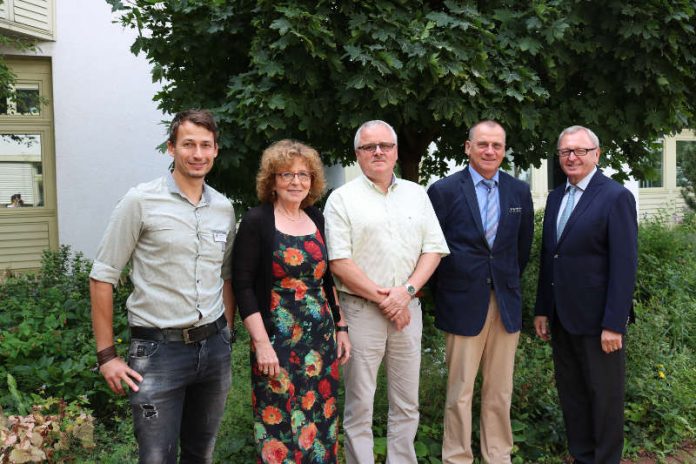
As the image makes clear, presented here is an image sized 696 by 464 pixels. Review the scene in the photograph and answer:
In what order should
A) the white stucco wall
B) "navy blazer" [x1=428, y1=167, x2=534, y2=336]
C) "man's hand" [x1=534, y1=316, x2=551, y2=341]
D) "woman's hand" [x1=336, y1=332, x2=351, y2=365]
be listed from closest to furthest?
"woman's hand" [x1=336, y1=332, x2=351, y2=365]
"navy blazer" [x1=428, y1=167, x2=534, y2=336]
"man's hand" [x1=534, y1=316, x2=551, y2=341]
the white stucco wall

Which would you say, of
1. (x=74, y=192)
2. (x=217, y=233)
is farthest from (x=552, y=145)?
(x=74, y=192)

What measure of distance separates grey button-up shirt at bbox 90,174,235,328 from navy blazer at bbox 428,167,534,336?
1460 millimetres

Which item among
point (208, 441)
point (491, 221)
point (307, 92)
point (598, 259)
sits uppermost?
point (307, 92)

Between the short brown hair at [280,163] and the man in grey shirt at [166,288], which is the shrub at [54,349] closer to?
the man in grey shirt at [166,288]

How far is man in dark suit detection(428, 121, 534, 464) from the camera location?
3340 millimetres

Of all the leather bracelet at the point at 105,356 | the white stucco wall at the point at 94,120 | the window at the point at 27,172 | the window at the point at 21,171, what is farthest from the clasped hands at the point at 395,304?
the window at the point at 21,171

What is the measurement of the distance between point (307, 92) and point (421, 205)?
1.85 metres

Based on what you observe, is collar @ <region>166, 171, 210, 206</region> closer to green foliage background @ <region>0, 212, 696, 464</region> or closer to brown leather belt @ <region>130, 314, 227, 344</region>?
brown leather belt @ <region>130, 314, 227, 344</region>

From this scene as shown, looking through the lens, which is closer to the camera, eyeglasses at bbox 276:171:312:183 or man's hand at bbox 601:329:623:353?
eyeglasses at bbox 276:171:312:183

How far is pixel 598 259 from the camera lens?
329cm

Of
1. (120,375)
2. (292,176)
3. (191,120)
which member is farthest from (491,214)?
(120,375)

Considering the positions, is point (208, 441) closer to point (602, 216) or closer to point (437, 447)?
point (437, 447)

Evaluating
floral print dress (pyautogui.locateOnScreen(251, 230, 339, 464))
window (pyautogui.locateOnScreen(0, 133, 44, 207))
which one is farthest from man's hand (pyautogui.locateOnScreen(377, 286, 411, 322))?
window (pyautogui.locateOnScreen(0, 133, 44, 207))

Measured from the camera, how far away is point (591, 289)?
10.8 ft
